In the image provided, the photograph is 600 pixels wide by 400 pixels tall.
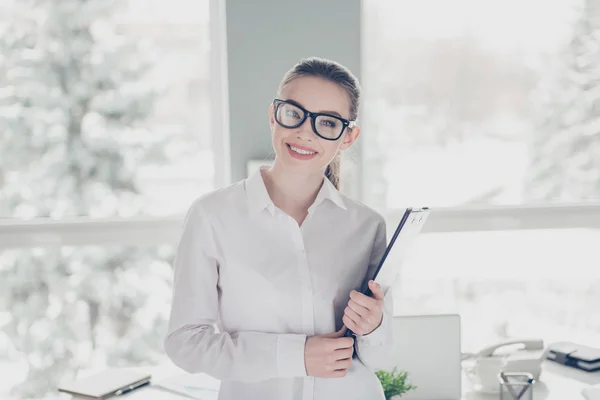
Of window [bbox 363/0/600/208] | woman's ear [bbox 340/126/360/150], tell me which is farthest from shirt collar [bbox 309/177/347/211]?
window [bbox 363/0/600/208]

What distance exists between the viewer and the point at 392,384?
1762mm

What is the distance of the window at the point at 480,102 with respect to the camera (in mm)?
2848

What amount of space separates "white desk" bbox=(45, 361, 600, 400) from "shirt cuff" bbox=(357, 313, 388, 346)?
2.05 ft

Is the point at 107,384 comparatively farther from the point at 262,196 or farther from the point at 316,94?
the point at 316,94

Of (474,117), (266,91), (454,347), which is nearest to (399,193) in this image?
(474,117)

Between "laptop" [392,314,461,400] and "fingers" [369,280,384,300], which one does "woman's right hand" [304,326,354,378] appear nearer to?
"fingers" [369,280,384,300]

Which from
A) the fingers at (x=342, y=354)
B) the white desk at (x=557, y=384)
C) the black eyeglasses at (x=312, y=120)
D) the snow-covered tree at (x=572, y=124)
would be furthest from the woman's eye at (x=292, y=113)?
the snow-covered tree at (x=572, y=124)

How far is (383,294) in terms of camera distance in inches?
55.8

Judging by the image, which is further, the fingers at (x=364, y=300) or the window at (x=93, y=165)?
the window at (x=93, y=165)

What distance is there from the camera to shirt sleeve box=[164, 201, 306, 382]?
4.47ft

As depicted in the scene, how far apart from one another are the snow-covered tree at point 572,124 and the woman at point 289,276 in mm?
1701

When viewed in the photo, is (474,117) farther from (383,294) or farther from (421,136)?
(383,294)

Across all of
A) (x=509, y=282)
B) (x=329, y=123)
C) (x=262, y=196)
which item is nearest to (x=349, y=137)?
(x=329, y=123)

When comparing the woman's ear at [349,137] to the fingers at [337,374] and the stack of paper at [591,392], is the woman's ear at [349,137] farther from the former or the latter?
the stack of paper at [591,392]
